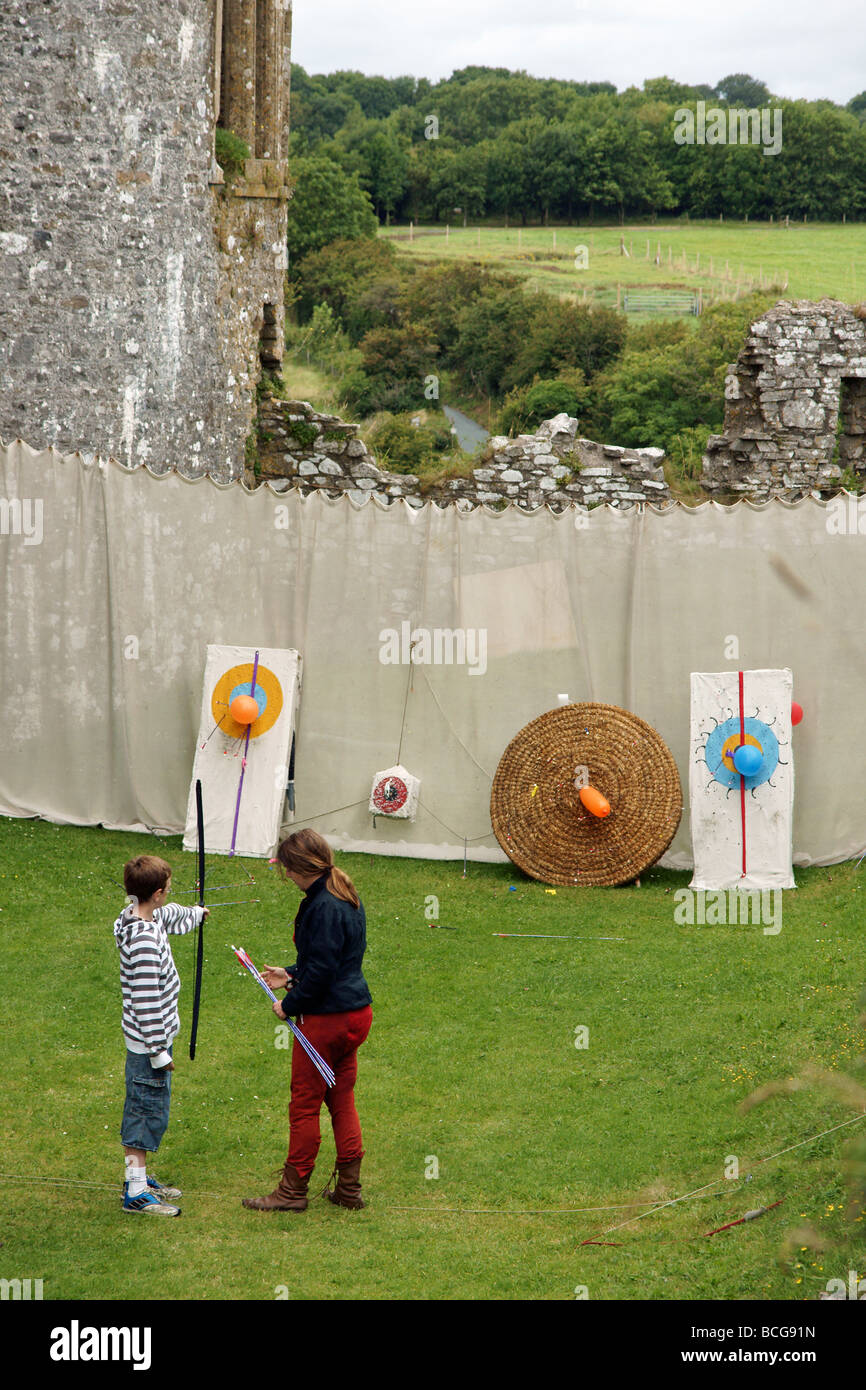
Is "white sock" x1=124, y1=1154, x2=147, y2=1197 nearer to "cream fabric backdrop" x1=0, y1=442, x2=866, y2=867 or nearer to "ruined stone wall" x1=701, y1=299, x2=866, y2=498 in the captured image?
"cream fabric backdrop" x1=0, y1=442, x2=866, y2=867

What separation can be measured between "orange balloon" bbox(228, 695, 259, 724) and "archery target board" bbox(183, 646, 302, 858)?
0.40 feet

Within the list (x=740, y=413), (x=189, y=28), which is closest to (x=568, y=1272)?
(x=189, y=28)

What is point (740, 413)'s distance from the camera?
595 inches

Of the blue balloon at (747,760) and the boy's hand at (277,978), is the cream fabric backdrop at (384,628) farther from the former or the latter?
the boy's hand at (277,978)

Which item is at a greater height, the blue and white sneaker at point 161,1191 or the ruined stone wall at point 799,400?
the ruined stone wall at point 799,400

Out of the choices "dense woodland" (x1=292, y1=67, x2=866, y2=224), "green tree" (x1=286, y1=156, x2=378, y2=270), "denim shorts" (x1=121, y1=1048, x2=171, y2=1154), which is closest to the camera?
"denim shorts" (x1=121, y1=1048, x2=171, y2=1154)

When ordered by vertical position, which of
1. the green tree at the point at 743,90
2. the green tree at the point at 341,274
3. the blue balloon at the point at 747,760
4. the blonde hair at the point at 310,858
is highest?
the green tree at the point at 743,90

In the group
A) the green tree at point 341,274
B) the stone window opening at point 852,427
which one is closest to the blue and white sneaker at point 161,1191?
the stone window opening at point 852,427

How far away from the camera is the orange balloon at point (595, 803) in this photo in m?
8.99

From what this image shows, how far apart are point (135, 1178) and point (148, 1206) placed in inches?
4.2

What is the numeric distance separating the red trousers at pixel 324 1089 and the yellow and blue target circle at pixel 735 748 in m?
4.55

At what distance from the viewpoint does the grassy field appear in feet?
143

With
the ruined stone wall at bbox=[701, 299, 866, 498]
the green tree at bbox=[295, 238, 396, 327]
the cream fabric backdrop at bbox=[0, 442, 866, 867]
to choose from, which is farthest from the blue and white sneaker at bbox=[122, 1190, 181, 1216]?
the green tree at bbox=[295, 238, 396, 327]

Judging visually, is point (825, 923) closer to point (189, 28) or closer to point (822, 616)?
point (822, 616)
